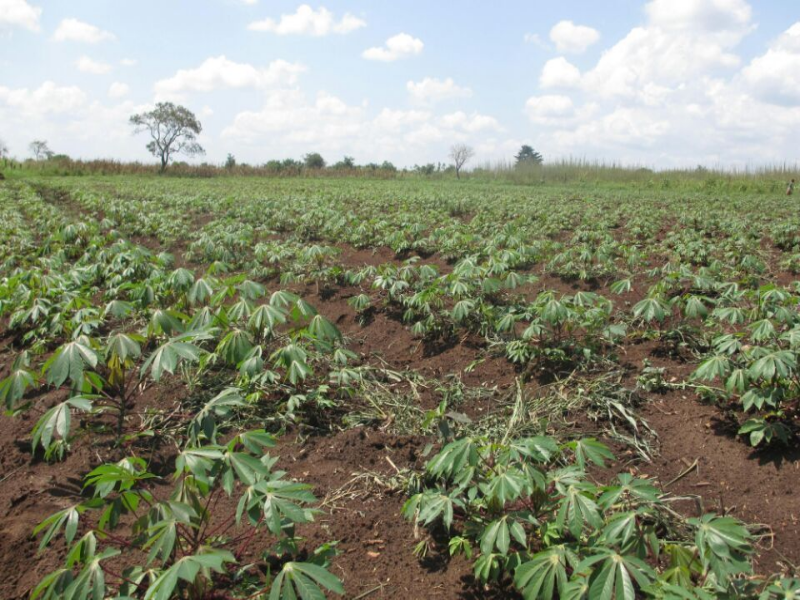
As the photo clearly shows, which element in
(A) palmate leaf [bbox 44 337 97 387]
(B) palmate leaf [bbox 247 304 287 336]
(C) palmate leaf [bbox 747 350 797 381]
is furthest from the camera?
(B) palmate leaf [bbox 247 304 287 336]

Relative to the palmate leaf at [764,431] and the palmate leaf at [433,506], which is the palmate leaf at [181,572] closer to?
the palmate leaf at [433,506]

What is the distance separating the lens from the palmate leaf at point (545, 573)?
4.24 ft

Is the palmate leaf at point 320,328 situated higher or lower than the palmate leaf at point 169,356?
lower

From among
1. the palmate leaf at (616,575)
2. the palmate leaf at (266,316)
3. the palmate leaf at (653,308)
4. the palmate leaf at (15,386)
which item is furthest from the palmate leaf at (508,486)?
the palmate leaf at (653,308)

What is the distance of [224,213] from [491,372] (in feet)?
27.3

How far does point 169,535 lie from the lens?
1221mm

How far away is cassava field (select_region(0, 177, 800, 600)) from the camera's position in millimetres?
1355

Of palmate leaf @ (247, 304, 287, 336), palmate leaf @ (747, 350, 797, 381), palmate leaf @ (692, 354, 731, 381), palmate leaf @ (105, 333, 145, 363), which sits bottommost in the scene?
palmate leaf @ (692, 354, 731, 381)

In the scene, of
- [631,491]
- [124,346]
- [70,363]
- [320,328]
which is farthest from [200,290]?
→ [631,491]

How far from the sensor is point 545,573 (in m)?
1.32

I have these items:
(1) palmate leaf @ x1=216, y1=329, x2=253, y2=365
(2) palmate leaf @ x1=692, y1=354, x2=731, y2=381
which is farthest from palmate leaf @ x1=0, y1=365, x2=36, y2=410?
(2) palmate leaf @ x1=692, y1=354, x2=731, y2=381

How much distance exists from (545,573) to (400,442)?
1.20 meters

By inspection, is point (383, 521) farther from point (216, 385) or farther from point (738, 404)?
point (738, 404)

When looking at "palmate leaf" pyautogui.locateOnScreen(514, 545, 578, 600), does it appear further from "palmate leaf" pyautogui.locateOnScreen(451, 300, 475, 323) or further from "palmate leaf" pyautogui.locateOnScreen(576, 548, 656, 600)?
"palmate leaf" pyautogui.locateOnScreen(451, 300, 475, 323)
